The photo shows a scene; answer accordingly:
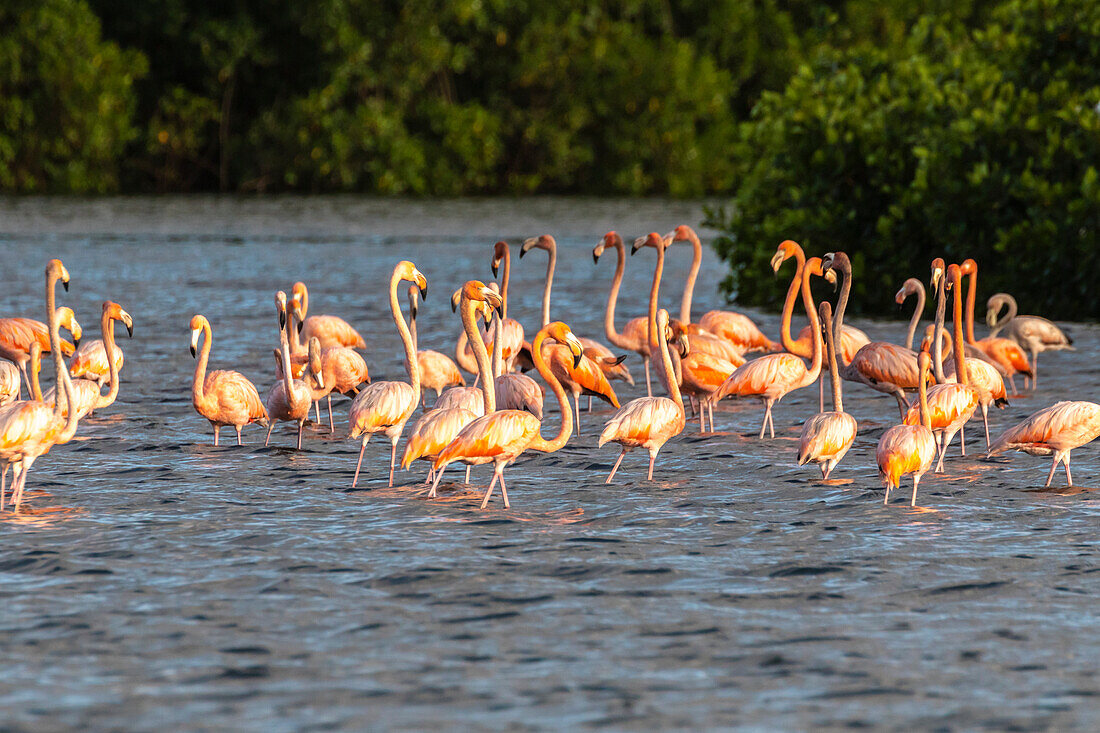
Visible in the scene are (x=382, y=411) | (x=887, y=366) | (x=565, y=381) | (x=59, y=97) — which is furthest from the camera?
(x=59, y=97)

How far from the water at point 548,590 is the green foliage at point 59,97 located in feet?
121

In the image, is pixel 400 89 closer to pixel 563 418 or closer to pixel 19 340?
pixel 19 340

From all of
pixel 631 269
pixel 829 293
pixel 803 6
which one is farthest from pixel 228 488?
pixel 803 6

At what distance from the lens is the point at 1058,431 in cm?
836

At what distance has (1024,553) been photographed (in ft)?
23.4

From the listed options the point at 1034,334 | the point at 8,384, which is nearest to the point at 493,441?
the point at 8,384

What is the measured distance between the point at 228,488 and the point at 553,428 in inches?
111

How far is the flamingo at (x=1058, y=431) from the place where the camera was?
27.5 feet

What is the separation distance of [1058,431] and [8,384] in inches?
258

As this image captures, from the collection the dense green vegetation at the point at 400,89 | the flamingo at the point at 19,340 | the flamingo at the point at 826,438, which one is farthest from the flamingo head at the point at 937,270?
the dense green vegetation at the point at 400,89

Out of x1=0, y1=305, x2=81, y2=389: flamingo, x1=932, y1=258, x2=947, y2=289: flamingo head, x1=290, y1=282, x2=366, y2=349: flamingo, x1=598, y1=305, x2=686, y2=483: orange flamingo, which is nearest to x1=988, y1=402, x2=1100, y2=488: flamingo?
x1=932, y1=258, x2=947, y2=289: flamingo head

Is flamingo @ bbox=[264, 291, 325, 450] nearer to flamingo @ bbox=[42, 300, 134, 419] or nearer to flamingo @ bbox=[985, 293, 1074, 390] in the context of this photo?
flamingo @ bbox=[42, 300, 134, 419]

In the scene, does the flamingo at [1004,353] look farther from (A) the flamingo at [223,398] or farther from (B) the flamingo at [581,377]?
(A) the flamingo at [223,398]

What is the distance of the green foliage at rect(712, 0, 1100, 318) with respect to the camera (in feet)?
53.4
